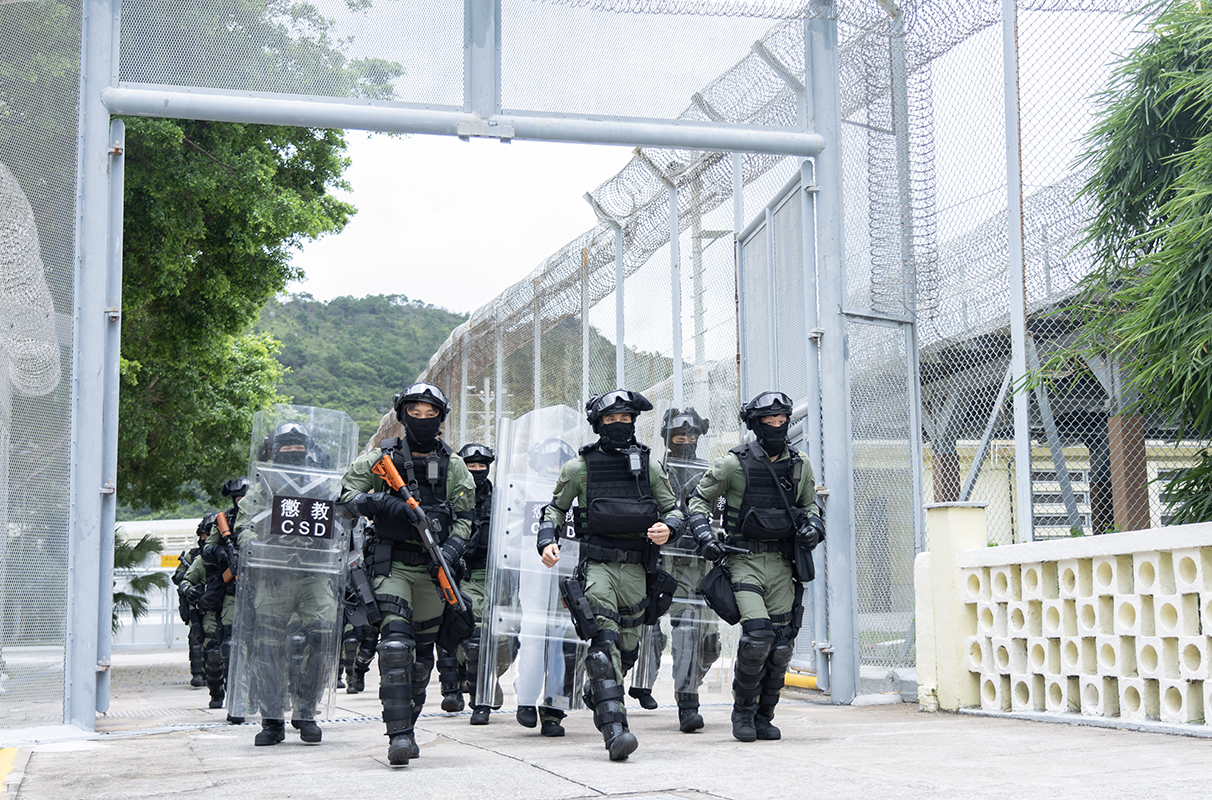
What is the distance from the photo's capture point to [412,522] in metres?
5.12

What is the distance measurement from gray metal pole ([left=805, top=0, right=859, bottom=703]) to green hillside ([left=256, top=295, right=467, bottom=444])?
26.6m

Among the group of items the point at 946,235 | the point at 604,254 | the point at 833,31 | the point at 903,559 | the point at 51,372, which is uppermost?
the point at 833,31

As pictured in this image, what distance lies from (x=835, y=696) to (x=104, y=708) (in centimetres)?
441

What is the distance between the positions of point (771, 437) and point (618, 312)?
4.72 meters

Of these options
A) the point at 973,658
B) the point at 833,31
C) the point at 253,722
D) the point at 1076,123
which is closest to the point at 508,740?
the point at 253,722

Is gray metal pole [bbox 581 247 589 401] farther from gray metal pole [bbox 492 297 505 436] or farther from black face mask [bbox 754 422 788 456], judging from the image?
black face mask [bbox 754 422 788 456]

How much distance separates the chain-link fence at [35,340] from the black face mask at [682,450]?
360 cm

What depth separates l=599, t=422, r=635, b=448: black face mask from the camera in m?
5.69

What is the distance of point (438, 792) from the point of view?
13.2 ft

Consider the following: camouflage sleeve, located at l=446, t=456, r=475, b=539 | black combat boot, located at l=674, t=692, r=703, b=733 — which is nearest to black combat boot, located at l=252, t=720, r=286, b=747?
camouflage sleeve, located at l=446, t=456, r=475, b=539

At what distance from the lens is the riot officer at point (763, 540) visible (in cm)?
564

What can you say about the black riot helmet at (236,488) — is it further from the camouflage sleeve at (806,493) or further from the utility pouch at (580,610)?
the camouflage sleeve at (806,493)

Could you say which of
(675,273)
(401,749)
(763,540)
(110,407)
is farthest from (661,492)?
(675,273)

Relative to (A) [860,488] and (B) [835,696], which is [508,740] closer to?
(B) [835,696]
